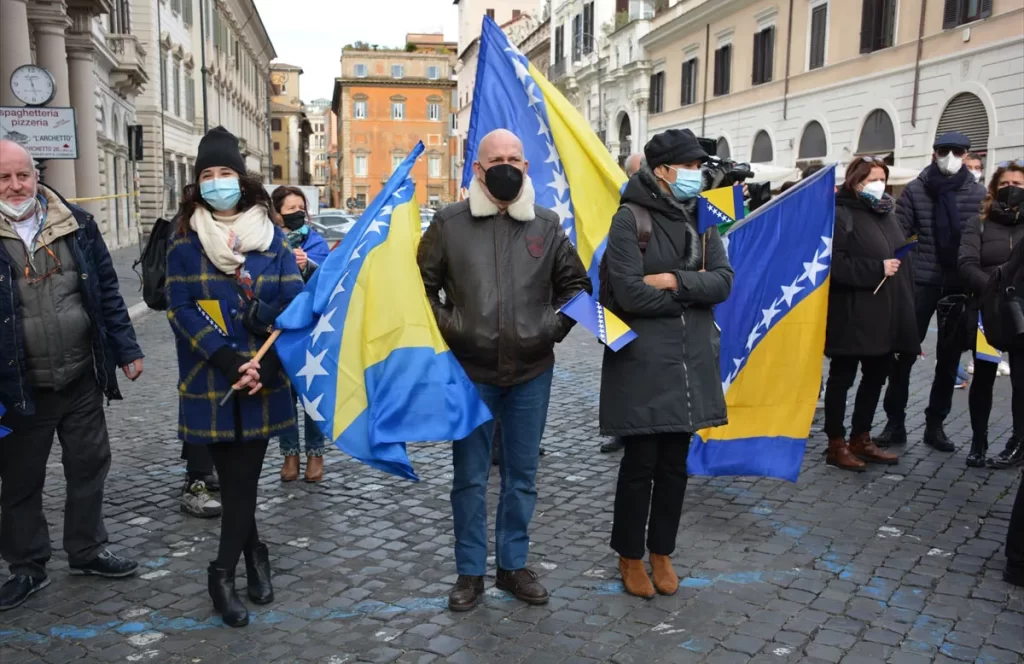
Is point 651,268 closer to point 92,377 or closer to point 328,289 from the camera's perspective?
point 328,289

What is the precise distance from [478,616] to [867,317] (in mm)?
3388

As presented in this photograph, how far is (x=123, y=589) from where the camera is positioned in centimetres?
418

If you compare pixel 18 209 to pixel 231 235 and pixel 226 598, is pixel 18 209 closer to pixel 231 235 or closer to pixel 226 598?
pixel 231 235

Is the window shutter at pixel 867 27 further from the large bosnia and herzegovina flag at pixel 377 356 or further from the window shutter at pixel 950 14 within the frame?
the large bosnia and herzegovina flag at pixel 377 356

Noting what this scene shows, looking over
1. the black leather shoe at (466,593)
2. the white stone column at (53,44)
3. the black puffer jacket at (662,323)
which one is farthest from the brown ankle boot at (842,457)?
the white stone column at (53,44)

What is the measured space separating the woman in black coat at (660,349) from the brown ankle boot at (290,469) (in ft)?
8.05

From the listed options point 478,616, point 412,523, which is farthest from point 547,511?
point 478,616

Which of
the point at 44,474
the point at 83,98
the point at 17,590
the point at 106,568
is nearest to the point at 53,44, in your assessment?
the point at 83,98

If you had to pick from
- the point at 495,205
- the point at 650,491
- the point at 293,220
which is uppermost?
the point at 495,205

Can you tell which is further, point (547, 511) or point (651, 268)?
point (547, 511)

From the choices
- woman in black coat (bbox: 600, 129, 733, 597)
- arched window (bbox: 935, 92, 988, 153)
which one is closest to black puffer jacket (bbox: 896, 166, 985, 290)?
woman in black coat (bbox: 600, 129, 733, 597)

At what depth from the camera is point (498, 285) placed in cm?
383

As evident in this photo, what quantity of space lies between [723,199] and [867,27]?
870 inches

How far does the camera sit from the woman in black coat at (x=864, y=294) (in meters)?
5.85
